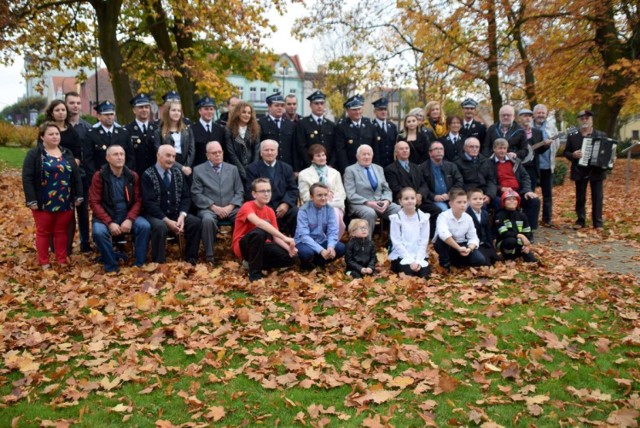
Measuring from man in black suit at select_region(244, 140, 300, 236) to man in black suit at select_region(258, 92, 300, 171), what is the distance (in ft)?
2.52

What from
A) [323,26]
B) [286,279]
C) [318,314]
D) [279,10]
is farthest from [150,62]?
[318,314]

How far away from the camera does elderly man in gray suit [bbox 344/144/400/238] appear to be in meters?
9.31

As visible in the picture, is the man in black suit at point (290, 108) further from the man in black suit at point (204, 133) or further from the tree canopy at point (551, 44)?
A: the tree canopy at point (551, 44)

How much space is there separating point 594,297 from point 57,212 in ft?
23.2

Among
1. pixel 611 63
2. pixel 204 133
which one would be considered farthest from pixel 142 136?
pixel 611 63

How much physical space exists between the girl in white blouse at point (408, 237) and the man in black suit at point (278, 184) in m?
1.72

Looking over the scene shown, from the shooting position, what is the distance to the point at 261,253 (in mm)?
7887

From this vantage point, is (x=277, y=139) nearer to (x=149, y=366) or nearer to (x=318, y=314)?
(x=318, y=314)

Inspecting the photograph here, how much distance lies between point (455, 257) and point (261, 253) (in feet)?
8.82

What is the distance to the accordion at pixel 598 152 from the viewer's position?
11.2 meters

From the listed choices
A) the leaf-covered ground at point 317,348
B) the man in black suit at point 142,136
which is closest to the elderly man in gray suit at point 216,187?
the man in black suit at point 142,136

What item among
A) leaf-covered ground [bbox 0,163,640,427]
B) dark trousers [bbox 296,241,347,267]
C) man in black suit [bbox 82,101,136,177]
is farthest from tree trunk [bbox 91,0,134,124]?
dark trousers [bbox 296,241,347,267]

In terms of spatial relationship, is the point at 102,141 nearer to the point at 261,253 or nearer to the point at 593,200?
the point at 261,253

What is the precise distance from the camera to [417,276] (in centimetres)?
784
